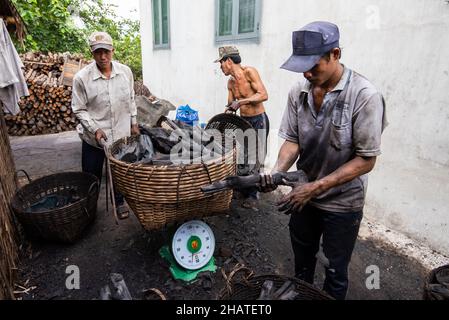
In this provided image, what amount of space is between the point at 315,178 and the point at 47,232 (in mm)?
2766

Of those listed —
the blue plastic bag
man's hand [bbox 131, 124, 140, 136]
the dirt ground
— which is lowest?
the dirt ground

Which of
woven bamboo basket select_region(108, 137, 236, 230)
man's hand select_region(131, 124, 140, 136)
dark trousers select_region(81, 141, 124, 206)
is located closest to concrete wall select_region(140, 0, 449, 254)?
woven bamboo basket select_region(108, 137, 236, 230)

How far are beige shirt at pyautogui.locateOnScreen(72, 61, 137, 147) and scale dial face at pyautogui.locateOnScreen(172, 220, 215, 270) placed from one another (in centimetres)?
164

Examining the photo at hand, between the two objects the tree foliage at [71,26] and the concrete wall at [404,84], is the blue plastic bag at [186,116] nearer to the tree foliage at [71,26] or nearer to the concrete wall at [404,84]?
the concrete wall at [404,84]

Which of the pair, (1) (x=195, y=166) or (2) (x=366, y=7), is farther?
(2) (x=366, y=7)

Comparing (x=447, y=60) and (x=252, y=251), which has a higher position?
(x=447, y=60)

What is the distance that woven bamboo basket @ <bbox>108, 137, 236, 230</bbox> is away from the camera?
7.10 ft

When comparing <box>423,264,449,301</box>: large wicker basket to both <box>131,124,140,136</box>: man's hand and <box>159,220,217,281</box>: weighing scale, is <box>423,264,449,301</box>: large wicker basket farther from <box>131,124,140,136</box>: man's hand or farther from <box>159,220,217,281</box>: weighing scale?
<box>131,124,140,136</box>: man's hand

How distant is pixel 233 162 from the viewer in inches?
99.6

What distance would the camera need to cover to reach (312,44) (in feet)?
5.62

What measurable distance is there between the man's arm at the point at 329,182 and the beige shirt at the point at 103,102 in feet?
8.33

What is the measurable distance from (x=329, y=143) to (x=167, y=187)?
1158 mm

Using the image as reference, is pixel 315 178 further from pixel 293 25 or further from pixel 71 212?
pixel 293 25

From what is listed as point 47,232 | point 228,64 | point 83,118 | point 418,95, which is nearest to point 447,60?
point 418,95
